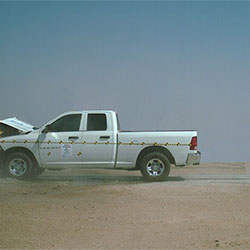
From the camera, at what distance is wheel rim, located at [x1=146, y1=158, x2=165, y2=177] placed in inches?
536

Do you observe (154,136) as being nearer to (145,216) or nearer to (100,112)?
(100,112)

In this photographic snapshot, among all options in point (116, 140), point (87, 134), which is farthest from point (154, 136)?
point (87, 134)

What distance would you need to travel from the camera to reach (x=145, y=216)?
8.40 metres

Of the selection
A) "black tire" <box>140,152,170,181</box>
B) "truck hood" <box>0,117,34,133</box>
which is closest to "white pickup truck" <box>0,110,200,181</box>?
"black tire" <box>140,152,170,181</box>

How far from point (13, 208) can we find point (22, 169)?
5.02 metres

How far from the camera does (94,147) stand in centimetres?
1383

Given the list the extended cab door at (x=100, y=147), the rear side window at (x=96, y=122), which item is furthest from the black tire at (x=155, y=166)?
the rear side window at (x=96, y=122)

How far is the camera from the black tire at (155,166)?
13.6 meters

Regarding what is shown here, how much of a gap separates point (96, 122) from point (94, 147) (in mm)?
764

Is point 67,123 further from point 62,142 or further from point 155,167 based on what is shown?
point 155,167

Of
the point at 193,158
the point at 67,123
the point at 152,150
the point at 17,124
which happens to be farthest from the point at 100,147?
the point at 17,124

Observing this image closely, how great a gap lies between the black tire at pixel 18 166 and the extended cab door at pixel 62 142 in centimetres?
43

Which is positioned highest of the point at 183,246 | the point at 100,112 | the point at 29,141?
the point at 100,112

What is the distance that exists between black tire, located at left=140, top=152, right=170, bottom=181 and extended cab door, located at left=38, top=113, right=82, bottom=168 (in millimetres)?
1916
